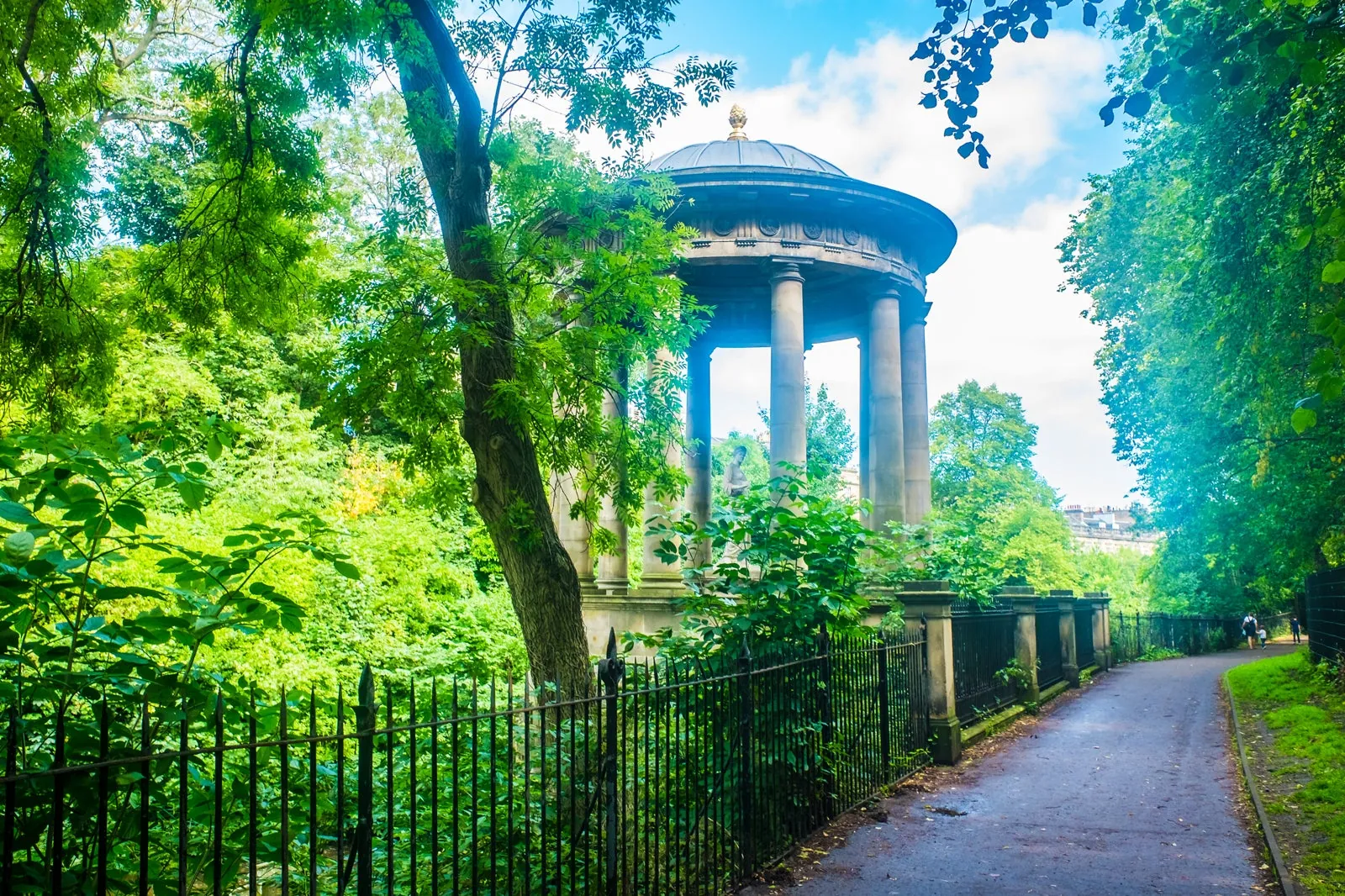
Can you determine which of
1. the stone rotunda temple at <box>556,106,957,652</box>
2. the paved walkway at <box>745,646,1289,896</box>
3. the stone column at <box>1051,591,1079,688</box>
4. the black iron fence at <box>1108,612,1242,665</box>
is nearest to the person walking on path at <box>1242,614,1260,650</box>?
the black iron fence at <box>1108,612,1242,665</box>

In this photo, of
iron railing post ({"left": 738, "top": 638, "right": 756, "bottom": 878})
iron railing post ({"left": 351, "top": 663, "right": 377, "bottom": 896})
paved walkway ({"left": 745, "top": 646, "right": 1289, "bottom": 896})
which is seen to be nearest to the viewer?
iron railing post ({"left": 351, "top": 663, "right": 377, "bottom": 896})

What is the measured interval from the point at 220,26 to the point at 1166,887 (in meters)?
10.6

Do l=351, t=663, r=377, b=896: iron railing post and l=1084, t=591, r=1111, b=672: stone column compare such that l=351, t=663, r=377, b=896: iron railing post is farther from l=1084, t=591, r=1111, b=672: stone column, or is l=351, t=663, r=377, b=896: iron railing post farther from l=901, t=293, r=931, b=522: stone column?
l=1084, t=591, r=1111, b=672: stone column

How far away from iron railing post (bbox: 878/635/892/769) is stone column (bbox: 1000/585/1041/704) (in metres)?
8.26

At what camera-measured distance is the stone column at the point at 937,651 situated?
13.0 meters

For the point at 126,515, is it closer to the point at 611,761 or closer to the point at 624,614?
→ the point at 611,761

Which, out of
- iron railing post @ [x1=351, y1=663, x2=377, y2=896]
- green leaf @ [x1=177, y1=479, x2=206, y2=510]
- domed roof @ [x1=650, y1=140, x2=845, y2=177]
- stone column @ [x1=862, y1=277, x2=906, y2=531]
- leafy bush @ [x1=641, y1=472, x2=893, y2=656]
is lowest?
iron railing post @ [x1=351, y1=663, x2=377, y2=896]

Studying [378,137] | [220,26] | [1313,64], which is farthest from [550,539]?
[378,137]

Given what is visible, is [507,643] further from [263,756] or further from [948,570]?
[263,756]

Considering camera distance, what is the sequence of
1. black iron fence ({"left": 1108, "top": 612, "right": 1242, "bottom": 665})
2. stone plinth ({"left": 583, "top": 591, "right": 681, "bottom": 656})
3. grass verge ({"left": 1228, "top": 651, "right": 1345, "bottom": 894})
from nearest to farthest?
grass verge ({"left": 1228, "top": 651, "right": 1345, "bottom": 894}) < stone plinth ({"left": 583, "top": 591, "right": 681, "bottom": 656}) < black iron fence ({"left": 1108, "top": 612, "right": 1242, "bottom": 665})

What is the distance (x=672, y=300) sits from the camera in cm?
951

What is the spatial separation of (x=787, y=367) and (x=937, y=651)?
8.83 metres

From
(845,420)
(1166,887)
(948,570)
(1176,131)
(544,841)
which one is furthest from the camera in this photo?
(845,420)

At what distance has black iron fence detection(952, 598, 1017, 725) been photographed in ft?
47.9
